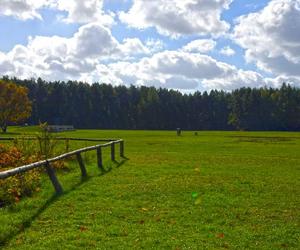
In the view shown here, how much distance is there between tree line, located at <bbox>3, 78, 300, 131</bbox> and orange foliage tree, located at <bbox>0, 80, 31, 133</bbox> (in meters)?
67.5

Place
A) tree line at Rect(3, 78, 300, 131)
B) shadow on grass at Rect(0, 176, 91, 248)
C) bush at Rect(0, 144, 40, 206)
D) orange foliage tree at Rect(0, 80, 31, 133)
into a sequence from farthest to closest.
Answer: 1. tree line at Rect(3, 78, 300, 131)
2. orange foliage tree at Rect(0, 80, 31, 133)
3. bush at Rect(0, 144, 40, 206)
4. shadow on grass at Rect(0, 176, 91, 248)

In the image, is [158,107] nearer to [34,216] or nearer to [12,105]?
[12,105]

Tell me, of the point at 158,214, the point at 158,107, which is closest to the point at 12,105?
the point at 158,214

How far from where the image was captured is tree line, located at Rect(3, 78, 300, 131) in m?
162

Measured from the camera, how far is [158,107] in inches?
6821

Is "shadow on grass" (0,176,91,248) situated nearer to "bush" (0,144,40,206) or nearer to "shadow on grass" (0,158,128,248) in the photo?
"shadow on grass" (0,158,128,248)

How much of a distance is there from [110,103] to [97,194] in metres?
165

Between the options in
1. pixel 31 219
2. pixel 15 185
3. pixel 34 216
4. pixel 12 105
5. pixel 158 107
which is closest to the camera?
pixel 31 219

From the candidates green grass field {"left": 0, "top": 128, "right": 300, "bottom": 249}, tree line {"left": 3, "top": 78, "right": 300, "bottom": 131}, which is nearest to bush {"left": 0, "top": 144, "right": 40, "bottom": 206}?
green grass field {"left": 0, "top": 128, "right": 300, "bottom": 249}

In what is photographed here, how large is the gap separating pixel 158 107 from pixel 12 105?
3418 inches

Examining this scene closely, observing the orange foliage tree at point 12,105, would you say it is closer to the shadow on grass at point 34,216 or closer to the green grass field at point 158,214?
the green grass field at point 158,214

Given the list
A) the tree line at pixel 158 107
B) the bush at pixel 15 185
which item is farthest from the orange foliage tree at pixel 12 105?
the bush at pixel 15 185

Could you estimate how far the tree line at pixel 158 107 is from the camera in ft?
533

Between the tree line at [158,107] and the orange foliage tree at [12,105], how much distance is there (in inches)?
2659
